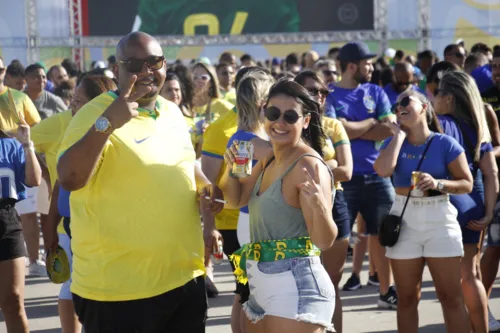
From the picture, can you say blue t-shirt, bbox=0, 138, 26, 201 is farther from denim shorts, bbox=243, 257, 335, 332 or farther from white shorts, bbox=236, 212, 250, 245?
denim shorts, bbox=243, 257, 335, 332

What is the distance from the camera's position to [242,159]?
418 cm

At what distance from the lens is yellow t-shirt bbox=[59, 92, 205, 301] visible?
3998mm

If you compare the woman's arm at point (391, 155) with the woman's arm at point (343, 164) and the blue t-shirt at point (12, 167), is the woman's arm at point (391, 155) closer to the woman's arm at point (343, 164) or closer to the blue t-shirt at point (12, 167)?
the woman's arm at point (343, 164)

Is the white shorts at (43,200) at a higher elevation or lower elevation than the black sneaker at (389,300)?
higher

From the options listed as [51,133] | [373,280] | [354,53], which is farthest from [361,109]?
[51,133]

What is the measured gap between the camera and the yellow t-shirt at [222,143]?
6.27m

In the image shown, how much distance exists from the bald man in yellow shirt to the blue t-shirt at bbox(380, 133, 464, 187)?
217 cm

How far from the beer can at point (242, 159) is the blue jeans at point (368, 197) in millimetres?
3587

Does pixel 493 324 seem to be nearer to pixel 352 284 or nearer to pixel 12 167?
pixel 352 284

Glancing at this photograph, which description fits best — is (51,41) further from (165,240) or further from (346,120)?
(165,240)

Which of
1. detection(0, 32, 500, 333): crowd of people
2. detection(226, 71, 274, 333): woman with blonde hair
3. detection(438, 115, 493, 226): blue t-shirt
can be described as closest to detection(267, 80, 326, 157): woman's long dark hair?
detection(0, 32, 500, 333): crowd of people

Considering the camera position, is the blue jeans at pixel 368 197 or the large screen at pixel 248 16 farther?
the large screen at pixel 248 16

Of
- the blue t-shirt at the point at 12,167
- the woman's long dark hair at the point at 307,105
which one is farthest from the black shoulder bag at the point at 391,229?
the blue t-shirt at the point at 12,167

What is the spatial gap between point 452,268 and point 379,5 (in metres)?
17.8
